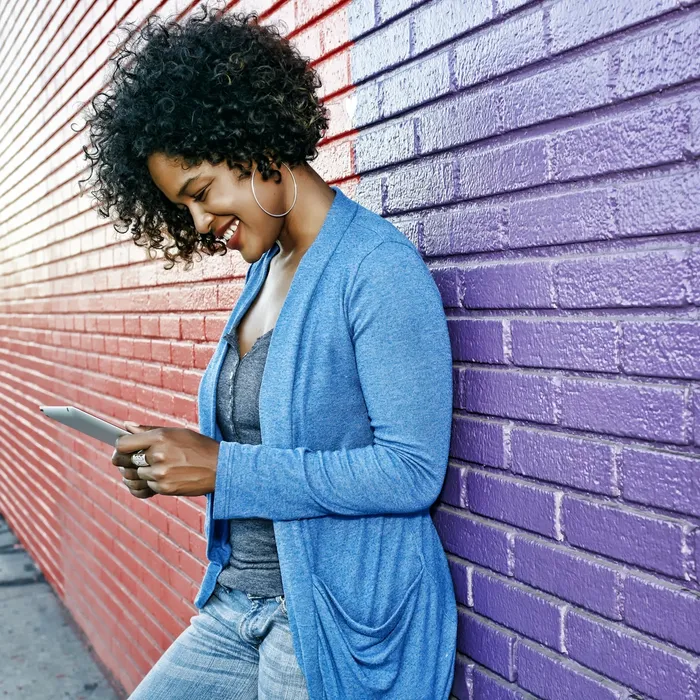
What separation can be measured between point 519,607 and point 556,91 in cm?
106

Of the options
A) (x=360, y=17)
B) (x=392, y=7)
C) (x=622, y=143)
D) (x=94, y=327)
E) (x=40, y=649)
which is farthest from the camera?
(x=40, y=649)

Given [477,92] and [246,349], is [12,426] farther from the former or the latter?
[477,92]

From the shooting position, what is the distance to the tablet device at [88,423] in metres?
1.84

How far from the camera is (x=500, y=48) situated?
169 cm

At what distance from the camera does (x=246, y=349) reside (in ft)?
6.55

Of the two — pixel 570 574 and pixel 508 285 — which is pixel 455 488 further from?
pixel 508 285

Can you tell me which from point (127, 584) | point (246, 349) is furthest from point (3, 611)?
point (246, 349)

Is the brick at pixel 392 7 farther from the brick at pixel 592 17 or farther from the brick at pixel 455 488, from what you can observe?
the brick at pixel 455 488

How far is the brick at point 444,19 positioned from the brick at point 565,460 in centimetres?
88

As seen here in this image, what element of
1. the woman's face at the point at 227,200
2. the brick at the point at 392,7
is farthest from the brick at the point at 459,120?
the woman's face at the point at 227,200

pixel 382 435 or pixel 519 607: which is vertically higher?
pixel 382 435

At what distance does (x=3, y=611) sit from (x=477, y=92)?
5.36 meters

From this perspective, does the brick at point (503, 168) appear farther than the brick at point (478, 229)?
No

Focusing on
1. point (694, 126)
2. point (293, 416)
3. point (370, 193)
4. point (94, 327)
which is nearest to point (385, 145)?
point (370, 193)
